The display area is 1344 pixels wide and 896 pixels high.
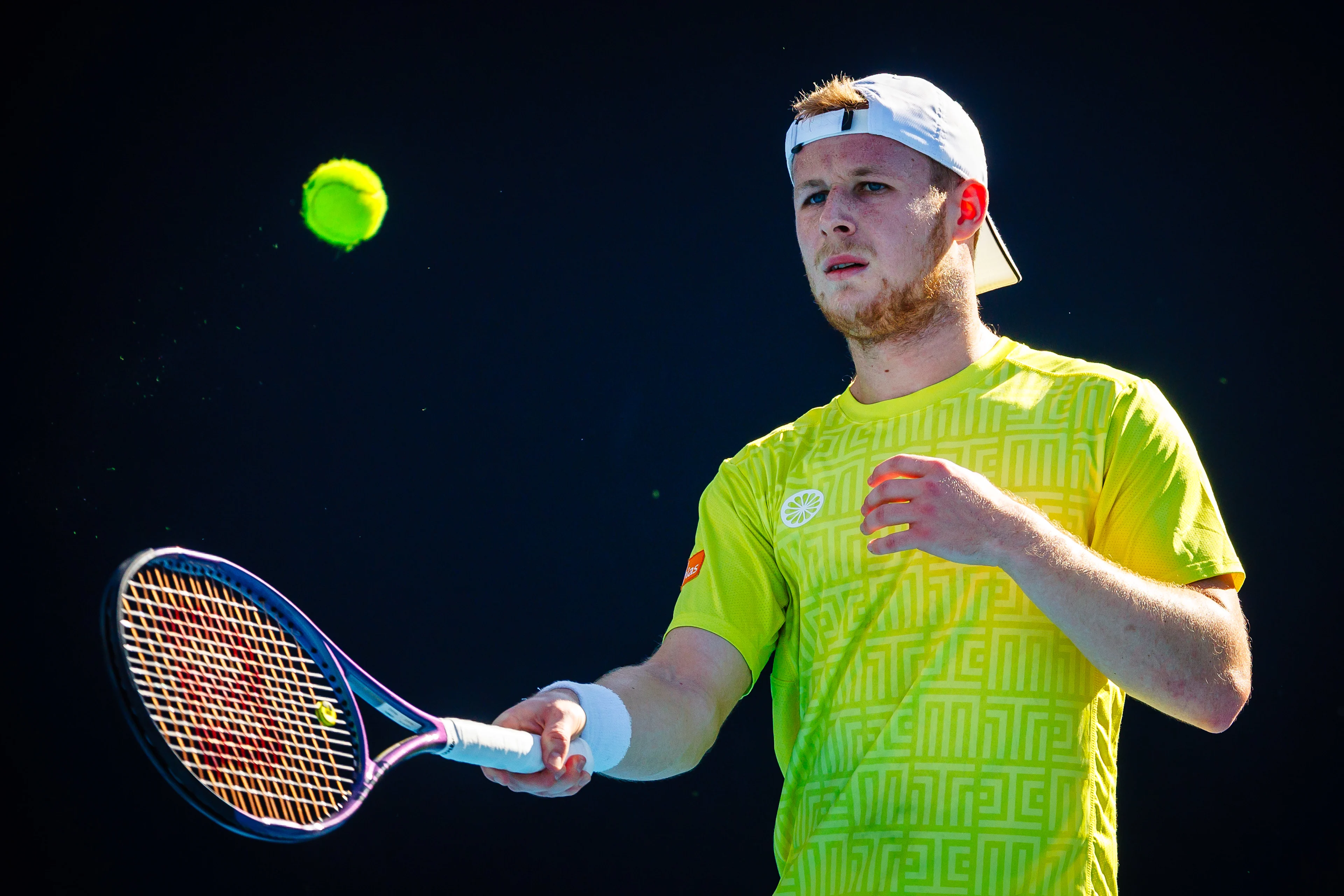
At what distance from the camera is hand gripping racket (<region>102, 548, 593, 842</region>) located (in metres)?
1.12

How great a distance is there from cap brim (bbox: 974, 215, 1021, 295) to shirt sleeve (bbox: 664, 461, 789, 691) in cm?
52

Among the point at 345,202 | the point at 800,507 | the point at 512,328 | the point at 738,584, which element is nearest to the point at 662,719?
the point at 738,584

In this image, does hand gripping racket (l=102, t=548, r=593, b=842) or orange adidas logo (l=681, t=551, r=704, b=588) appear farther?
orange adidas logo (l=681, t=551, r=704, b=588)

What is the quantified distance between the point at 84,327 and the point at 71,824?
111 cm

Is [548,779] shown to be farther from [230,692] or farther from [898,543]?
→ [898,543]

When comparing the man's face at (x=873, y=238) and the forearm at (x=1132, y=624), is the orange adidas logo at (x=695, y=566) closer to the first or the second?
the man's face at (x=873, y=238)

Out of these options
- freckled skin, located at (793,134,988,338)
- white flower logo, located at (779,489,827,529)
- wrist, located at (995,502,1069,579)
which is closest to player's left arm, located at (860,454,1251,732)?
wrist, located at (995,502,1069,579)

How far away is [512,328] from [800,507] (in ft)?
4.07

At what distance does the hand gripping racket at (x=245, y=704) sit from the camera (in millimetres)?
1122

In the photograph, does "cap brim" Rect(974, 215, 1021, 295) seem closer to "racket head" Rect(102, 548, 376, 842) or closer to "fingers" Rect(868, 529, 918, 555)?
"fingers" Rect(868, 529, 918, 555)

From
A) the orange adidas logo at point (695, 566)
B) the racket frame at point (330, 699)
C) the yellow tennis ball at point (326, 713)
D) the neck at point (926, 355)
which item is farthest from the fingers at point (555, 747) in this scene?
the neck at point (926, 355)

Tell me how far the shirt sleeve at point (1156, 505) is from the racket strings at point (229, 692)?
0.98m

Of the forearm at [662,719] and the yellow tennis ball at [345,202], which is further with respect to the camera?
the yellow tennis ball at [345,202]

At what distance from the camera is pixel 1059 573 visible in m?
1.36
